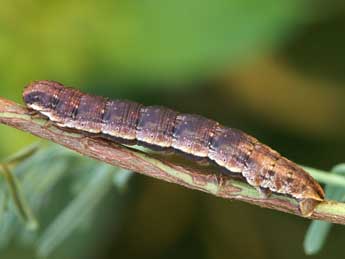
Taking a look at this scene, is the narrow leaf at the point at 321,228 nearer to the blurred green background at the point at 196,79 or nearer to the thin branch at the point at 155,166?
the thin branch at the point at 155,166

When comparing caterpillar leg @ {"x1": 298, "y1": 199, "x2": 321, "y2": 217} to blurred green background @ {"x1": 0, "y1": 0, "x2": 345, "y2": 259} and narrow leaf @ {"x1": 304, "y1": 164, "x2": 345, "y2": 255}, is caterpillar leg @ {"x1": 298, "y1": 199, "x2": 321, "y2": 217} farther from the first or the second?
blurred green background @ {"x1": 0, "y1": 0, "x2": 345, "y2": 259}

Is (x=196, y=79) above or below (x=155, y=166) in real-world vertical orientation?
below

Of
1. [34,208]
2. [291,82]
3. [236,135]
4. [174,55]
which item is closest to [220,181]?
[236,135]

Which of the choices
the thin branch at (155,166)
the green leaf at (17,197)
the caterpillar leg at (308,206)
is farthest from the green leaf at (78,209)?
the caterpillar leg at (308,206)

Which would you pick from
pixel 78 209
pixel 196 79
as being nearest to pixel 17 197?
pixel 78 209

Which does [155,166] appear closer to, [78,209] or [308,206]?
[308,206]

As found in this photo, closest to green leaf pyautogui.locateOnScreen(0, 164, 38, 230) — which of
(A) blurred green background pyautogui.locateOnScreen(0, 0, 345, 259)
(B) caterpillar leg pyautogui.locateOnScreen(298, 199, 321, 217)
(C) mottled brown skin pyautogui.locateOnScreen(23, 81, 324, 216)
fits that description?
(C) mottled brown skin pyautogui.locateOnScreen(23, 81, 324, 216)

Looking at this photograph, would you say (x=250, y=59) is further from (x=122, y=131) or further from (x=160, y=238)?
(x=122, y=131)
